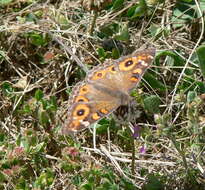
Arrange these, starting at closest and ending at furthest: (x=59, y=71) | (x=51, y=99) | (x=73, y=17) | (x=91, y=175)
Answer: (x=91, y=175)
(x=51, y=99)
(x=59, y=71)
(x=73, y=17)

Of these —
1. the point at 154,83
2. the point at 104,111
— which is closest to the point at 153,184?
the point at 104,111

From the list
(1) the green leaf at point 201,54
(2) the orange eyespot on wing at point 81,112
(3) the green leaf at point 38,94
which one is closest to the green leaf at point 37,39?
(3) the green leaf at point 38,94

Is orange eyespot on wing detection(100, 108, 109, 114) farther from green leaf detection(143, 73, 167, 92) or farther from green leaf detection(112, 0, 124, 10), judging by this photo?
green leaf detection(112, 0, 124, 10)

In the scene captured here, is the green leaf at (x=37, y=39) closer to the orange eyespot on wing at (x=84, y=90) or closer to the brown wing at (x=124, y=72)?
Answer: the brown wing at (x=124, y=72)

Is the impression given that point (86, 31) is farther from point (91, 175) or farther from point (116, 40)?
point (91, 175)

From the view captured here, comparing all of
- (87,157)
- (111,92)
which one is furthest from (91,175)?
(111,92)

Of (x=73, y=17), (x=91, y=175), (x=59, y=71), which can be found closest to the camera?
(x=91, y=175)
